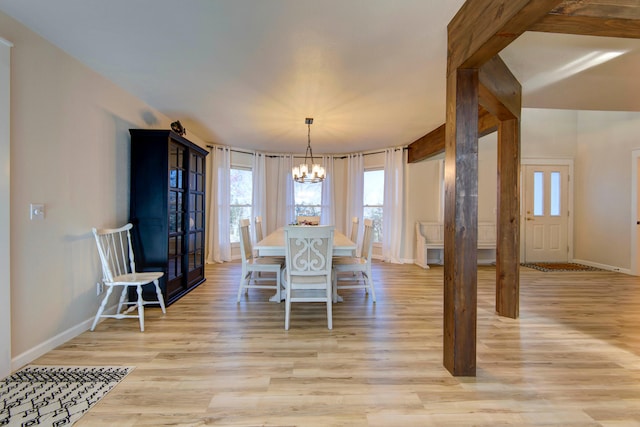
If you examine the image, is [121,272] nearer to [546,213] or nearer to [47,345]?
[47,345]

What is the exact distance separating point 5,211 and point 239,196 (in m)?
4.25

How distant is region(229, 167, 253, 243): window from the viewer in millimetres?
5898

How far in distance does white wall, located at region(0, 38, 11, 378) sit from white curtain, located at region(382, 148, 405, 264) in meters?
5.23

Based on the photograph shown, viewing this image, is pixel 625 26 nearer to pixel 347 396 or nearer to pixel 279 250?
pixel 347 396

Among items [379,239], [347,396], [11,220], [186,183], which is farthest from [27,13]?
[379,239]

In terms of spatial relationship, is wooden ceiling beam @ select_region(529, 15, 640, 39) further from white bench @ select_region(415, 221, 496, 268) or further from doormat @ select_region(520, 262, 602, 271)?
doormat @ select_region(520, 262, 602, 271)

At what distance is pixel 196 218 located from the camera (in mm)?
3875

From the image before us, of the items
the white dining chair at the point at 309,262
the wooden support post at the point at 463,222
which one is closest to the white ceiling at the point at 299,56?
the wooden support post at the point at 463,222

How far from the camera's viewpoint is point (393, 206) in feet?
18.8

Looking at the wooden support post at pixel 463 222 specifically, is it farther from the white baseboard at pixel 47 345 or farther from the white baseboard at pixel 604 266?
the white baseboard at pixel 604 266

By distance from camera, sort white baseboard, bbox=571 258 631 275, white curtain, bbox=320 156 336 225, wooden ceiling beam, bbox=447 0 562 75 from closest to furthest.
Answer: wooden ceiling beam, bbox=447 0 562 75 < white baseboard, bbox=571 258 631 275 < white curtain, bbox=320 156 336 225

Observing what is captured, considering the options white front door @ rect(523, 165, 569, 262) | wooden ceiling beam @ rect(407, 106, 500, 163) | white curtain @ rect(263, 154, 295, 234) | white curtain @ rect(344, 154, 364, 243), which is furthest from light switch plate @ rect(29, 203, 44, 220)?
white front door @ rect(523, 165, 569, 262)

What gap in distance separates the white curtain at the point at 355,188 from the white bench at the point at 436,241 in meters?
1.32

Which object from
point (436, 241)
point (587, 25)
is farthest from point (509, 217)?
point (436, 241)
